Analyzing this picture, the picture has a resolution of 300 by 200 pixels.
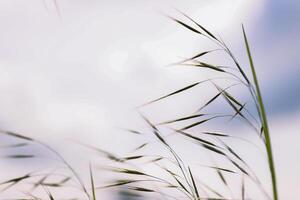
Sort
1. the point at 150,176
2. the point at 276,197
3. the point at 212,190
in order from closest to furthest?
1. the point at 276,197
2. the point at 150,176
3. the point at 212,190

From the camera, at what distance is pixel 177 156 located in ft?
4.98

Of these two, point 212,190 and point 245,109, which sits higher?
point 245,109

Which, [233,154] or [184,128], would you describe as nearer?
[233,154]

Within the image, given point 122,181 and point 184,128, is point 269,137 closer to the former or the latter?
point 184,128

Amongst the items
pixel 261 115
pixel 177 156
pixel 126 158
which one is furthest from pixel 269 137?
pixel 126 158

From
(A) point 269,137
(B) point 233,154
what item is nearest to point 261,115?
(A) point 269,137

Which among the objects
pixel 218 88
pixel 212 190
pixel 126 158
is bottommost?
pixel 212 190

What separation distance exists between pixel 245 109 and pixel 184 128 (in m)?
0.25

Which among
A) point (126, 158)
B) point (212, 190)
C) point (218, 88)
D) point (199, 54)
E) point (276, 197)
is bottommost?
point (212, 190)

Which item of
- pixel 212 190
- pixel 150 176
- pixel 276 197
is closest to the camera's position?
pixel 276 197

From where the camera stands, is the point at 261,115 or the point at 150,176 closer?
the point at 261,115

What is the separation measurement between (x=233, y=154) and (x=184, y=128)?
0.22 m

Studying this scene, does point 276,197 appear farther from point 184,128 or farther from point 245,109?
point 184,128

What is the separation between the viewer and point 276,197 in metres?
1.07
